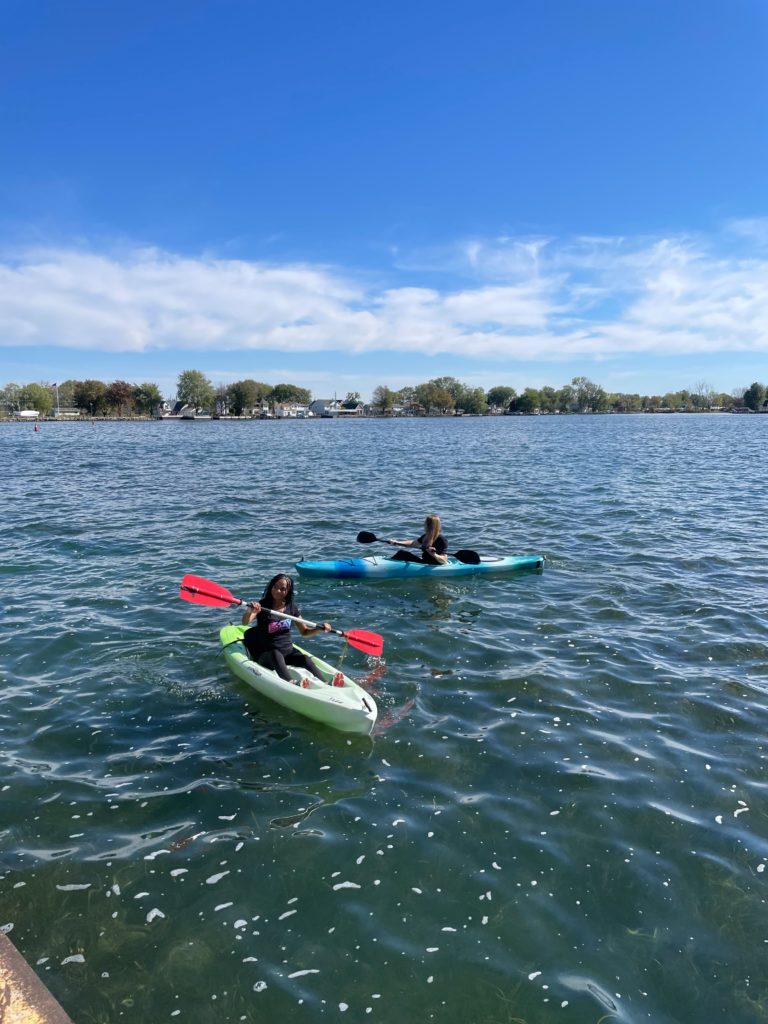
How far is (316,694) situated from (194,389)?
19428 cm

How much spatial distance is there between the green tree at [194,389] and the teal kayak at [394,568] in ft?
615

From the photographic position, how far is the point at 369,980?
14.0ft

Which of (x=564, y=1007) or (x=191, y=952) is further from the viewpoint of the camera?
(x=191, y=952)

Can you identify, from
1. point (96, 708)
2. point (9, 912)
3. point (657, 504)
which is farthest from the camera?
point (657, 504)

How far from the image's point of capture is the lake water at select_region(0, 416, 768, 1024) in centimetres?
430

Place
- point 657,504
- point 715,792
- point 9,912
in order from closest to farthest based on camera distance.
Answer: point 9,912
point 715,792
point 657,504

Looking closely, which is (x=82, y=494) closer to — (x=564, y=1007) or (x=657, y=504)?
(x=657, y=504)

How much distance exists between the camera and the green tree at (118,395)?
16575cm

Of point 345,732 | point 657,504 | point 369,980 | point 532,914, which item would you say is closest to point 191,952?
point 369,980

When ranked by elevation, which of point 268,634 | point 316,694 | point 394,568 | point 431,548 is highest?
point 431,548

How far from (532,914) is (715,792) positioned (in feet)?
8.39

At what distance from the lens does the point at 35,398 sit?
6476 inches

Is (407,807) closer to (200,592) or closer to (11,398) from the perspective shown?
(200,592)

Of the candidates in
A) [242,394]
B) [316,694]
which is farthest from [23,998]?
[242,394]
